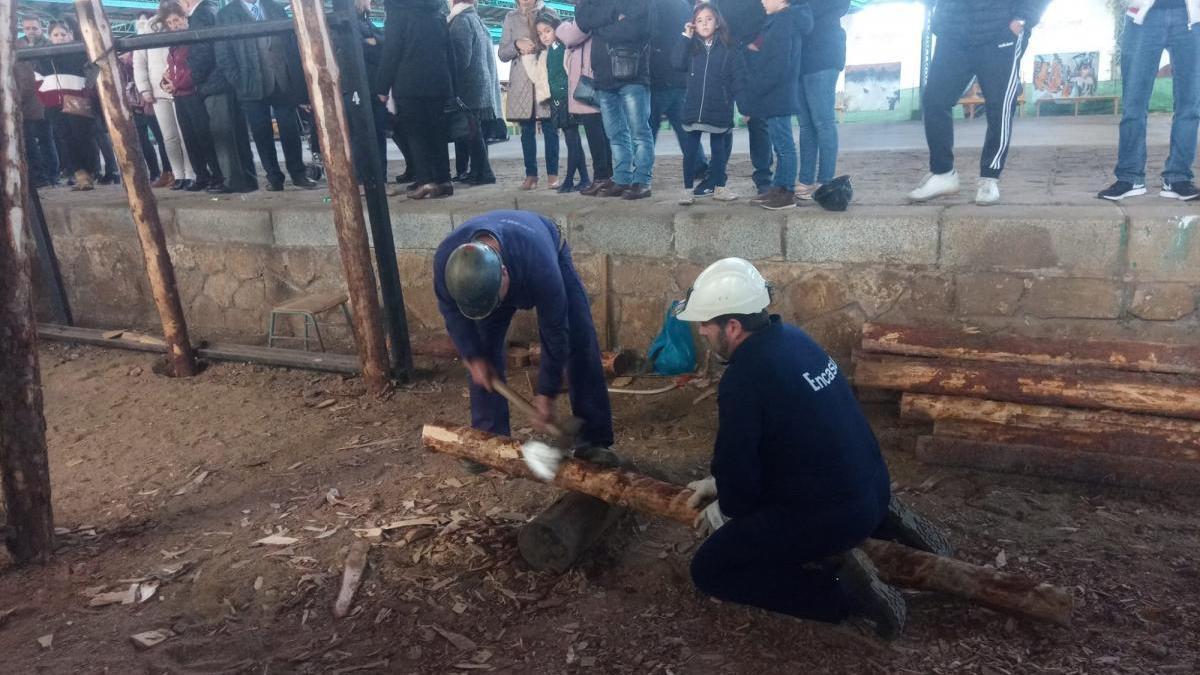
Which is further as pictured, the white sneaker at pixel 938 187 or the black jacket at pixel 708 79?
the black jacket at pixel 708 79

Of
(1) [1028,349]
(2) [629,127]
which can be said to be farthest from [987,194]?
(2) [629,127]

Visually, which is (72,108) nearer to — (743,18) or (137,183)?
(137,183)

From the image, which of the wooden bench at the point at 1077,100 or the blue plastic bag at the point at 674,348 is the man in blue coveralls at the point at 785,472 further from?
the wooden bench at the point at 1077,100

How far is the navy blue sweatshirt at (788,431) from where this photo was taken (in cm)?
305

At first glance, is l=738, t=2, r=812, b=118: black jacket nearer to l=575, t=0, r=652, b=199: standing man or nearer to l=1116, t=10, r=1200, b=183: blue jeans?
l=575, t=0, r=652, b=199: standing man

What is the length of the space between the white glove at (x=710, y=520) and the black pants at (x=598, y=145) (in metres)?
4.17

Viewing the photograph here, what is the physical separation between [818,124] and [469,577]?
441 centimetres

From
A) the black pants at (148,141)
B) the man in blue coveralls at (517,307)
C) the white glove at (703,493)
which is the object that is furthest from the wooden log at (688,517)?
the black pants at (148,141)

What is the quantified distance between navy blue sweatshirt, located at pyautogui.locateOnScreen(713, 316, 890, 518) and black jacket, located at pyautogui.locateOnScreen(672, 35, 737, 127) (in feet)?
11.1

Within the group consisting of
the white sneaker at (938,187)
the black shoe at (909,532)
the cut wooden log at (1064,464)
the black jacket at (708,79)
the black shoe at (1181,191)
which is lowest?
the cut wooden log at (1064,464)

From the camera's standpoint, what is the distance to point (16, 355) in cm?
367

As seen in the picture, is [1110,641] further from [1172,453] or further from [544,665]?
[544,665]

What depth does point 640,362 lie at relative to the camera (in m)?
6.41

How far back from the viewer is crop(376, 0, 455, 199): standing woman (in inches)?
278
